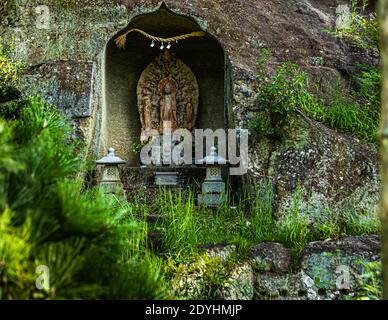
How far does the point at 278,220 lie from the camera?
580 cm

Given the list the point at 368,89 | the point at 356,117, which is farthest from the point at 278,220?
the point at 368,89

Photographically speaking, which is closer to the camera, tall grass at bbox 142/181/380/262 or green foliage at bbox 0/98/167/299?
green foliage at bbox 0/98/167/299

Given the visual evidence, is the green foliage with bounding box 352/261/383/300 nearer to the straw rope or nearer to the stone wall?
the stone wall

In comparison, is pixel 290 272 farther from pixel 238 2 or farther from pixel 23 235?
pixel 238 2

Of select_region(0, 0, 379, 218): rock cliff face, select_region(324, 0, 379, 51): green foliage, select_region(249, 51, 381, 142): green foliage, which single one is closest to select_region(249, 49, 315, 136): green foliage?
select_region(249, 51, 381, 142): green foliage

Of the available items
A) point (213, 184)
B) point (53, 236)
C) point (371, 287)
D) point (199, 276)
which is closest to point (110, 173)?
point (213, 184)

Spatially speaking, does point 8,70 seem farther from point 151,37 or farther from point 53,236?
point 53,236

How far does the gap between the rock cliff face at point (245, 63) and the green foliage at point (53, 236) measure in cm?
347

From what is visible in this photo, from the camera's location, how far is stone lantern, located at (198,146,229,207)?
658 centimetres

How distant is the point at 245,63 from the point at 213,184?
1561 millimetres

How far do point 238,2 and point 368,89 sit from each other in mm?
2059

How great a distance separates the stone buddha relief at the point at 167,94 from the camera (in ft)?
27.6

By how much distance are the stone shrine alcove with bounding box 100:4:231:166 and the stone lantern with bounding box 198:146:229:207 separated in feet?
5.16

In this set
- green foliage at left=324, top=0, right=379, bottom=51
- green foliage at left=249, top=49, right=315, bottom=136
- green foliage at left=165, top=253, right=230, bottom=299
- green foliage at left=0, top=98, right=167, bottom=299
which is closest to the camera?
green foliage at left=0, top=98, right=167, bottom=299
